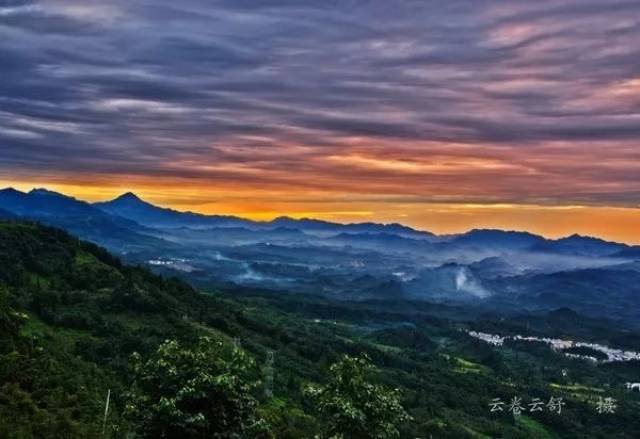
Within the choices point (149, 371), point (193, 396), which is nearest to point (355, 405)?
point (193, 396)

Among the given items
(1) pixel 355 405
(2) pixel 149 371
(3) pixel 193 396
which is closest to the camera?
(3) pixel 193 396

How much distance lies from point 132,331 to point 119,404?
62.2 meters

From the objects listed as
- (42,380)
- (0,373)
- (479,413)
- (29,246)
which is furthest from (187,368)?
(479,413)

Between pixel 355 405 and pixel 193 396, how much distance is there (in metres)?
6.57

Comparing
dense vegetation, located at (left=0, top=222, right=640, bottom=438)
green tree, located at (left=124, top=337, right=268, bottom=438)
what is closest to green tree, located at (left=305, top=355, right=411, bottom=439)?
dense vegetation, located at (left=0, top=222, right=640, bottom=438)

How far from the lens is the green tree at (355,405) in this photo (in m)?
26.6

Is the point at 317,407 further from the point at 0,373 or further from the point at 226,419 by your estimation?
the point at 0,373

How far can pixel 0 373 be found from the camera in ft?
159

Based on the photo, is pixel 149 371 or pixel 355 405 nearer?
pixel 355 405

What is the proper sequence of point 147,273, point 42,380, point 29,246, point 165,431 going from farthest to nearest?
point 147,273 < point 29,246 < point 42,380 < point 165,431

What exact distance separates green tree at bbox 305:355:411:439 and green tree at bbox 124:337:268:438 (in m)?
2.84

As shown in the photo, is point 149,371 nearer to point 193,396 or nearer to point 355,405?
point 193,396

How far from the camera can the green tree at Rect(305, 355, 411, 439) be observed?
1048 inches

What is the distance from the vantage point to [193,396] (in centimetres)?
2605
